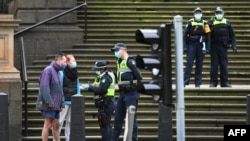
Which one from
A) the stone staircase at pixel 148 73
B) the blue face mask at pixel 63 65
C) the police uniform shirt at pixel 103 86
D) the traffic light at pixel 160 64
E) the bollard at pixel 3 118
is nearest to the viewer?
the traffic light at pixel 160 64

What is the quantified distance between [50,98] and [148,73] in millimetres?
5180

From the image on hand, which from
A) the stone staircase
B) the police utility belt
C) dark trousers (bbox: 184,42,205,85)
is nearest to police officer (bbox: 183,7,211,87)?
dark trousers (bbox: 184,42,205,85)

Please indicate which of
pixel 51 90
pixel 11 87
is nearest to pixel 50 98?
pixel 51 90

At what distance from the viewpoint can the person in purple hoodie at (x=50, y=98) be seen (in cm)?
1548

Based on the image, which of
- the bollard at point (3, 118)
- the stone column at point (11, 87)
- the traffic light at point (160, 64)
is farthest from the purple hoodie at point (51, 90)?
the traffic light at point (160, 64)

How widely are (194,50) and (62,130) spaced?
3480mm

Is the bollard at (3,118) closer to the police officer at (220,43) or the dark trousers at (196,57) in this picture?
the dark trousers at (196,57)

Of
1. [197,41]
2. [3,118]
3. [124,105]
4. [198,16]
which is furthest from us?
[197,41]

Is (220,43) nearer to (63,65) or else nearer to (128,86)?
(63,65)

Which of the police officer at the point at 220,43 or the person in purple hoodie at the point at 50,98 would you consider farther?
the police officer at the point at 220,43

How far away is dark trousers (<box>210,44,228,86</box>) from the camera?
63.7ft

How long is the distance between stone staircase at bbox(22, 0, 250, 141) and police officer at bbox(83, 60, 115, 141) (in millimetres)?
1969

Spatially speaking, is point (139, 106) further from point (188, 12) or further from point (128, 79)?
point (188, 12)

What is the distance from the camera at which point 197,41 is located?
63.0ft
